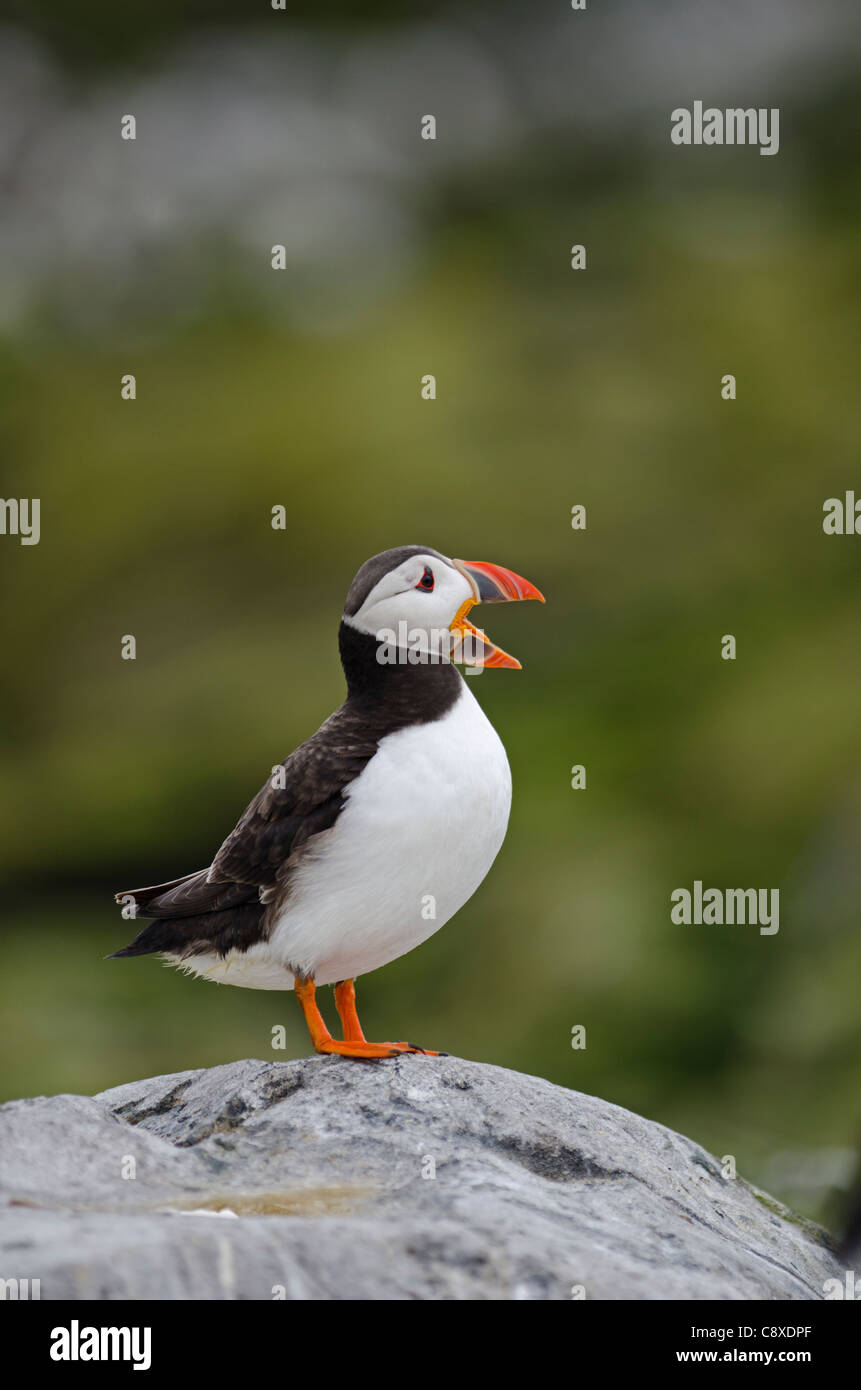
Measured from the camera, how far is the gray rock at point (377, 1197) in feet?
12.0

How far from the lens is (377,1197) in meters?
4.29

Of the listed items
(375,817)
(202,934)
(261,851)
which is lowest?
(202,934)

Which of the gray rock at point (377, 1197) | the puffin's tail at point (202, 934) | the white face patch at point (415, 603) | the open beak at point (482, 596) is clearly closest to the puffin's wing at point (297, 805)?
the puffin's tail at point (202, 934)

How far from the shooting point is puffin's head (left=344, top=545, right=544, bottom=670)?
546 cm

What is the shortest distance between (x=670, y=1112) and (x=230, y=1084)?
8185 mm

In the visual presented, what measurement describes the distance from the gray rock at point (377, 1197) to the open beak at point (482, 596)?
1.51 metres

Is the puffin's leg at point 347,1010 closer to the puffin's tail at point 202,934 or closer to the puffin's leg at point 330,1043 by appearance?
the puffin's leg at point 330,1043

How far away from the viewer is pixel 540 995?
517 inches

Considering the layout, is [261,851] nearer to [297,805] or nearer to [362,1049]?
[297,805]

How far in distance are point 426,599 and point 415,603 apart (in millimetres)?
43

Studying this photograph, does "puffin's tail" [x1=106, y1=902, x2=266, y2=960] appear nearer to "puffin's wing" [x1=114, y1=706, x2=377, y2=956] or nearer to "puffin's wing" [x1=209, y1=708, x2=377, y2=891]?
"puffin's wing" [x1=114, y1=706, x2=377, y2=956]

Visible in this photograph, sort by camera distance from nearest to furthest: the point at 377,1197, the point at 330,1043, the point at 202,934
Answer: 1. the point at 377,1197
2. the point at 330,1043
3. the point at 202,934

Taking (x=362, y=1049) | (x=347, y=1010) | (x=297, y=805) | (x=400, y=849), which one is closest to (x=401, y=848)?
(x=400, y=849)
